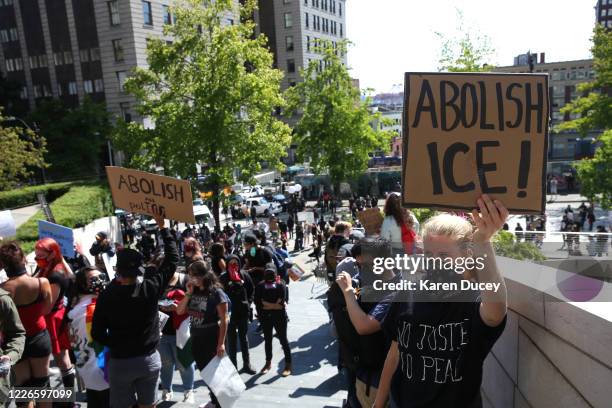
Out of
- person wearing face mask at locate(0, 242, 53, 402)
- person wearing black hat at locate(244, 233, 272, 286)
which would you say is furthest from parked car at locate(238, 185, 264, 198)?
person wearing face mask at locate(0, 242, 53, 402)

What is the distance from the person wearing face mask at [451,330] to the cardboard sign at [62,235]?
6788 millimetres

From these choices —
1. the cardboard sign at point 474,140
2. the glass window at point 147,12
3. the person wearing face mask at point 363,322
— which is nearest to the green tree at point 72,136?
the glass window at point 147,12

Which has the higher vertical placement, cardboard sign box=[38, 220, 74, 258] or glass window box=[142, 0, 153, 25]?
glass window box=[142, 0, 153, 25]

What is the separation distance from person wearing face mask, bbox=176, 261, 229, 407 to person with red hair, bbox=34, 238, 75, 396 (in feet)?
4.32

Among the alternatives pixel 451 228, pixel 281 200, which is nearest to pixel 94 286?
pixel 451 228

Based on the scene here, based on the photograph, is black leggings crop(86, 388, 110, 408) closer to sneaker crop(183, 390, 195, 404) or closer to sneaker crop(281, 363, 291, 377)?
sneaker crop(183, 390, 195, 404)

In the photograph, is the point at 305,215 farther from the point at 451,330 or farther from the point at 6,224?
the point at 451,330

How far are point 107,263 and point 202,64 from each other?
14.4 m

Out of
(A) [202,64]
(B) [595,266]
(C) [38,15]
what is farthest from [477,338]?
(C) [38,15]

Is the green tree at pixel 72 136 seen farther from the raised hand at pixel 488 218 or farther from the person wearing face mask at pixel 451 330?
the raised hand at pixel 488 218

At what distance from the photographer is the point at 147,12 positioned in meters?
41.2

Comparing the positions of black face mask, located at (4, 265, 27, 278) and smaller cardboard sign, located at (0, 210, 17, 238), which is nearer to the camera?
black face mask, located at (4, 265, 27, 278)

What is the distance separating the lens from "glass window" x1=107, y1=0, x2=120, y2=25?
40156 mm

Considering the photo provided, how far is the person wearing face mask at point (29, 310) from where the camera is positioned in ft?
14.1
